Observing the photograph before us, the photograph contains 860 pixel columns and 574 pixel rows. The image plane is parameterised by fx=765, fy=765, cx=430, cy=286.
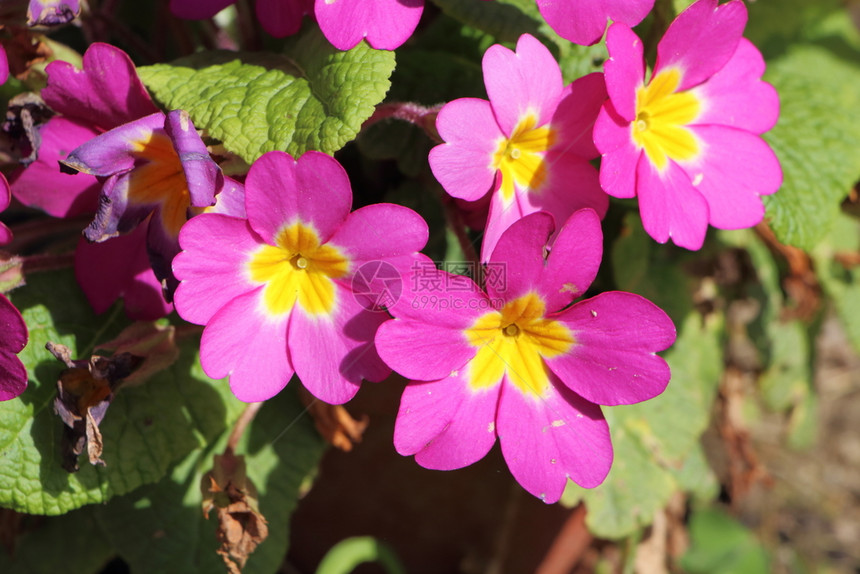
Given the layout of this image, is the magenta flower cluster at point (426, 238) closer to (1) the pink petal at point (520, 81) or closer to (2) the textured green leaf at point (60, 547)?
(1) the pink petal at point (520, 81)

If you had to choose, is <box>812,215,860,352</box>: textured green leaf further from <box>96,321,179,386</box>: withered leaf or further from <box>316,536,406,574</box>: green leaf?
<box>96,321,179,386</box>: withered leaf

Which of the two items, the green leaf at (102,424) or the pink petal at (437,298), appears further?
the green leaf at (102,424)

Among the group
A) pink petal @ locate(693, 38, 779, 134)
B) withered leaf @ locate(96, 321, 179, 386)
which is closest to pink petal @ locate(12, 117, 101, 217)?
withered leaf @ locate(96, 321, 179, 386)

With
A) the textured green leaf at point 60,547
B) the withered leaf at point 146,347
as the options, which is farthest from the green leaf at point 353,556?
the withered leaf at point 146,347

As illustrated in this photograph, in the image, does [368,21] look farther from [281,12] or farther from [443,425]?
[443,425]

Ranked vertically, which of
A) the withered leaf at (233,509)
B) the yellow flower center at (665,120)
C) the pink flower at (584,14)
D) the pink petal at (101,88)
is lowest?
the withered leaf at (233,509)

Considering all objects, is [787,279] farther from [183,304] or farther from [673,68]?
[183,304]
